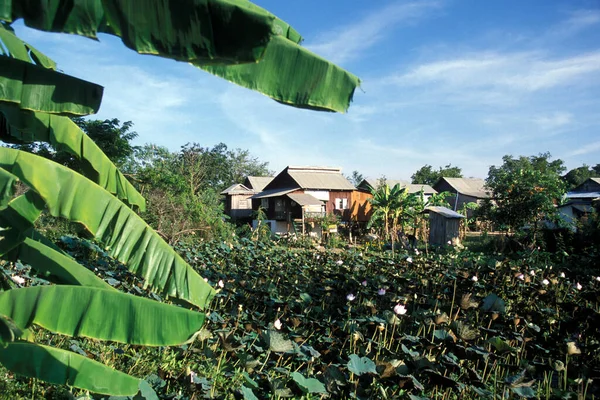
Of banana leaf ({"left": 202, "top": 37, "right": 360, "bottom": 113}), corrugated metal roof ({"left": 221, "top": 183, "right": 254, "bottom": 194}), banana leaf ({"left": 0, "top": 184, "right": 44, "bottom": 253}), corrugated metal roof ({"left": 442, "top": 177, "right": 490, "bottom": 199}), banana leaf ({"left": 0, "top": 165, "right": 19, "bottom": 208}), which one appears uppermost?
corrugated metal roof ({"left": 442, "top": 177, "right": 490, "bottom": 199})

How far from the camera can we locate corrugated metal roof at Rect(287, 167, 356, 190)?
34.7 metres

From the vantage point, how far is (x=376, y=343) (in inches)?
147

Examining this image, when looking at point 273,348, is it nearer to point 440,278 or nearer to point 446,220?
point 440,278

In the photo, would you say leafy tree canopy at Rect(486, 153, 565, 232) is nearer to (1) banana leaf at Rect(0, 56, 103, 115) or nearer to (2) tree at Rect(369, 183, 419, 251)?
(2) tree at Rect(369, 183, 419, 251)

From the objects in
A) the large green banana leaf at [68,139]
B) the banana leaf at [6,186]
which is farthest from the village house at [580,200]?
the banana leaf at [6,186]

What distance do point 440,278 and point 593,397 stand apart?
3.95 meters

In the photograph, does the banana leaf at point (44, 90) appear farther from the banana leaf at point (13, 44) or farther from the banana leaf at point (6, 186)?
the banana leaf at point (13, 44)

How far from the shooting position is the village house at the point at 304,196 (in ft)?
109

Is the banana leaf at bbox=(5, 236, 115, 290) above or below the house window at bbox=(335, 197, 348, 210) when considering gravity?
below

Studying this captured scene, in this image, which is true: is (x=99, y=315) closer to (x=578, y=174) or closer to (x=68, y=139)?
(x=68, y=139)

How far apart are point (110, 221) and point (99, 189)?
0.21 meters

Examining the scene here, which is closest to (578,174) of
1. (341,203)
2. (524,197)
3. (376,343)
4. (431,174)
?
(431,174)

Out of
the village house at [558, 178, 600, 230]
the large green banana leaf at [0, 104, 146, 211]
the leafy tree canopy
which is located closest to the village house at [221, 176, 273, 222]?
the village house at [558, 178, 600, 230]

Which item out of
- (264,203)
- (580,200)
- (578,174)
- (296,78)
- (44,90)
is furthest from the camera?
(578,174)
